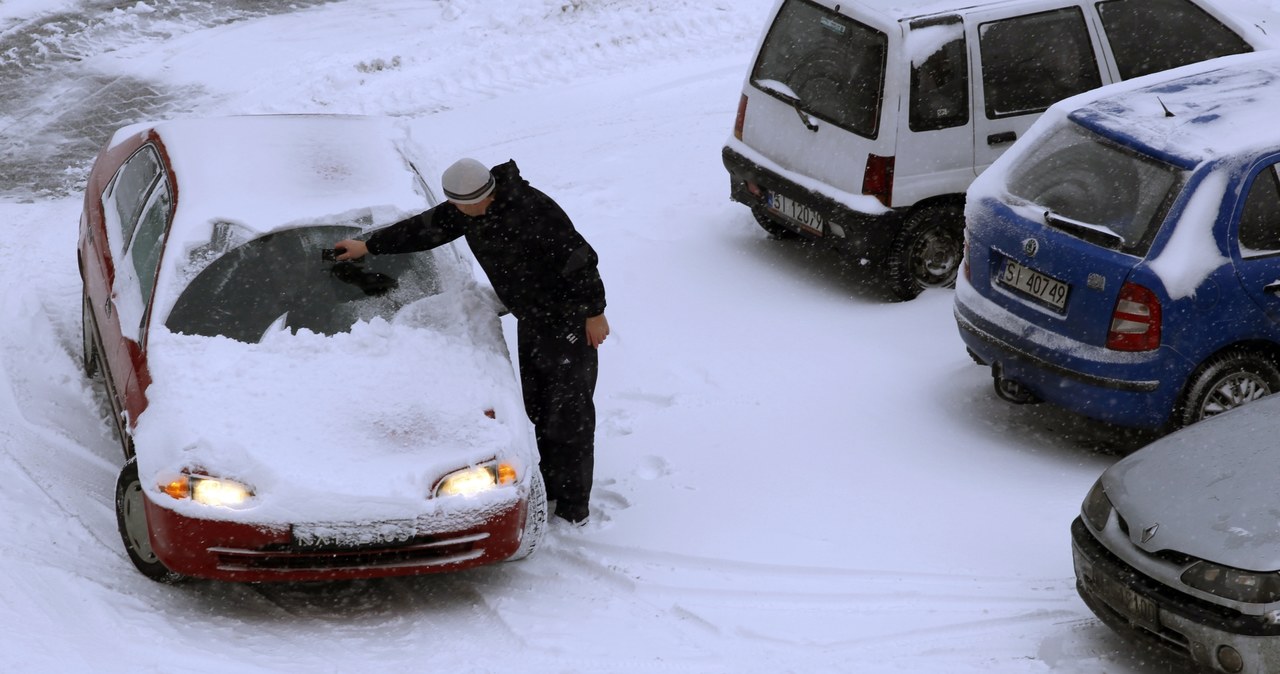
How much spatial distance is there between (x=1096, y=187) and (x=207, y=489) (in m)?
4.03

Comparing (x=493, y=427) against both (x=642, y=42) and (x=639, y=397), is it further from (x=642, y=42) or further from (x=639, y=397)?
(x=642, y=42)

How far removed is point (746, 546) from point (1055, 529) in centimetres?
129

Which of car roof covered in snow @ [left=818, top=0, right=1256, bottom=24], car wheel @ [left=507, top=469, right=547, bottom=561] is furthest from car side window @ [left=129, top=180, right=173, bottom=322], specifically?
car roof covered in snow @ [left=818, top=0, right=1256, bottom=24]

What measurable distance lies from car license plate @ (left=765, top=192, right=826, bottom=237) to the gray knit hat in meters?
3.15

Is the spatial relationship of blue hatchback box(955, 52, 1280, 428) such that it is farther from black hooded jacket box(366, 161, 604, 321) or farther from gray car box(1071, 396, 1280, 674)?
black hooded jacket box(366, 161, 604, 321)

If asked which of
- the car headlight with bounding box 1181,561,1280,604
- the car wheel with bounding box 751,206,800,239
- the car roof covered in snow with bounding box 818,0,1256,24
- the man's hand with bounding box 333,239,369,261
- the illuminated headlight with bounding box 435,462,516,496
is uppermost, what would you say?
the car roof covered in snow with bounding box 818,0,1256,24

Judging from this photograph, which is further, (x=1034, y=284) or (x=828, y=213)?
(x=828, y=213)

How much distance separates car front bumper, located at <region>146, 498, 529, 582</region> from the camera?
203 inches

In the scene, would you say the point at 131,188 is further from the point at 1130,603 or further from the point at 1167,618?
the point at 1167,618

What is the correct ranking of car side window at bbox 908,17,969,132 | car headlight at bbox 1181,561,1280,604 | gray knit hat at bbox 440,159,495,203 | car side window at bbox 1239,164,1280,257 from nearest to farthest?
car headlight at bbox 1181,561,1280,604, gray knit hat at bbox 440,159,495,203, car side window at bbox 1239,164,1280,257, car side window at bbox 908,17,969,132

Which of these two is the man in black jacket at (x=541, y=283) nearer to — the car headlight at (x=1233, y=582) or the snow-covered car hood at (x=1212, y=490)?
the snow-covered car hood at (x=1212, y=490)

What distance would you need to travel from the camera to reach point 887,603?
5.51 metres

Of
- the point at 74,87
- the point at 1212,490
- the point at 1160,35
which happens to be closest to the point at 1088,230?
the point at 1212,490

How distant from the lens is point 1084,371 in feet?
21.2
